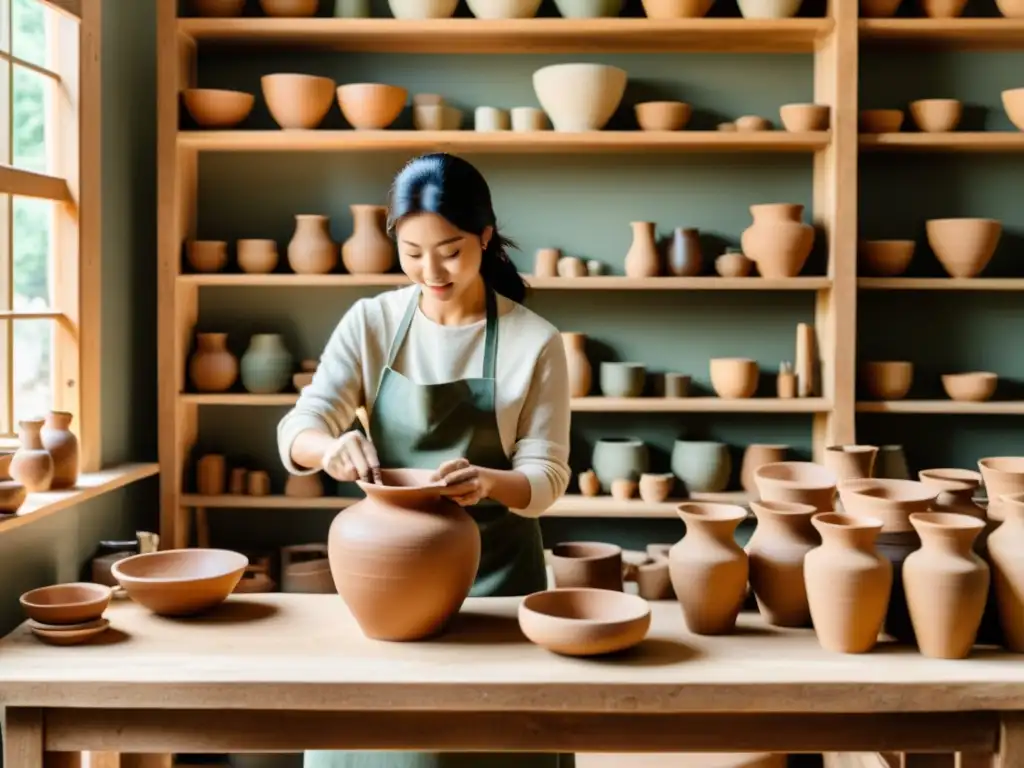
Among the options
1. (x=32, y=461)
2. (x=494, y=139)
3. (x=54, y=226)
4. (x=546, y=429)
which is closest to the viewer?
(x=546, y=429)

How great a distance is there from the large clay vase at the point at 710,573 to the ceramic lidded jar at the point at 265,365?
2.33 m

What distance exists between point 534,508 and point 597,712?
21.7 inches

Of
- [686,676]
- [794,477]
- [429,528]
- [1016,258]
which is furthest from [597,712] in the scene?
[1016,258]

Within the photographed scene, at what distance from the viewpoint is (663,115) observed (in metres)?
3.74

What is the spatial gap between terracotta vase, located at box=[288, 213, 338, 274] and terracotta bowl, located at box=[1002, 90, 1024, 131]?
98.2 inches

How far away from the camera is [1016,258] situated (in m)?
4.04

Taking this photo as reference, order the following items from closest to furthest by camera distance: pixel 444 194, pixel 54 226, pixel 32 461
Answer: pixel 444 194 < pixel 32 461 < pixel 54 226

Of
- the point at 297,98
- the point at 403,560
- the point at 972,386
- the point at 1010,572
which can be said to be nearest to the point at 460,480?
the point at 403,560

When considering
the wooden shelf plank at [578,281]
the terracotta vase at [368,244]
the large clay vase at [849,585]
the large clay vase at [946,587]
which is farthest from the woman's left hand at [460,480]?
the terracotta vase at [368,244]

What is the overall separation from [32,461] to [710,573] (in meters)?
1.93

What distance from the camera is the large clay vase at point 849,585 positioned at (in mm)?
1685

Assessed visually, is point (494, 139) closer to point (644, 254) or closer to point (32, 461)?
point (644, 254)

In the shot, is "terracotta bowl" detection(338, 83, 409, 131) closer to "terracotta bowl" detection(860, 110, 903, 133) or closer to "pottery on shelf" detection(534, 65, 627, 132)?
"pottery on shelf" detection(534, 65, 627, 132)

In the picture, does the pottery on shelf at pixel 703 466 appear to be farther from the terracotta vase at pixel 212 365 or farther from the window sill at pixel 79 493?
the window sill at pixel 79 493
